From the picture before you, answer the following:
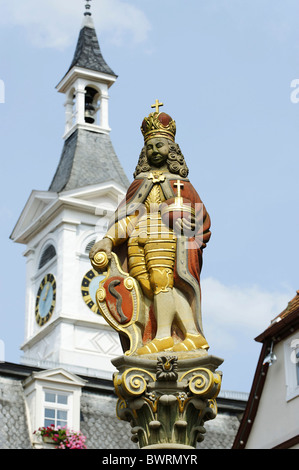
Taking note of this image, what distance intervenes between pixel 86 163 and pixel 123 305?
36205 millimetres

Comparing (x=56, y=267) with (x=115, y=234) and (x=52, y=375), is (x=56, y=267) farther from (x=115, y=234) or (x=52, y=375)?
(x=115, y=234)

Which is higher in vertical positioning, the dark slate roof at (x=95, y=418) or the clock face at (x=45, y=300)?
the clock face at (x=45, y=300)

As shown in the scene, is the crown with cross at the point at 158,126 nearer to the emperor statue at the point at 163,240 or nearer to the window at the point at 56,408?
the emperor statue at the point at 163,240

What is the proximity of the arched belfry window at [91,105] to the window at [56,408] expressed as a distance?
22548mm

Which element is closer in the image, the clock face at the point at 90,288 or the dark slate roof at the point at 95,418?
the dark slate roof at the point at 95,418

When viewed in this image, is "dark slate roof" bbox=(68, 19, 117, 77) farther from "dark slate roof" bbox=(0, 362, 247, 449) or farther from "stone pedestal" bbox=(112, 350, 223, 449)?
"stone pedestal" bbox=(112, 350, 223, 449)

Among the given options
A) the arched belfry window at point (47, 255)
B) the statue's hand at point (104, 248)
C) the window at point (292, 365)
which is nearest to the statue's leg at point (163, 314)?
the statue's hand at point (104, 248)

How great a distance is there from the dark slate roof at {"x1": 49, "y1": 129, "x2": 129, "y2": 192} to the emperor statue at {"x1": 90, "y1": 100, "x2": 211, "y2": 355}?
32.7m

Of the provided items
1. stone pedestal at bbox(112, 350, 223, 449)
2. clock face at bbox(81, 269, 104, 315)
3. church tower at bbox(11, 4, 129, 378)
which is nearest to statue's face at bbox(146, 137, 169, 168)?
stone pedestal at bbox(112, 350, 223, 449)

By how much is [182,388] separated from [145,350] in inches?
22.3

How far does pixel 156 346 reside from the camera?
11547 mm

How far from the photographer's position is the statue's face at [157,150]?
12562 millimetres
